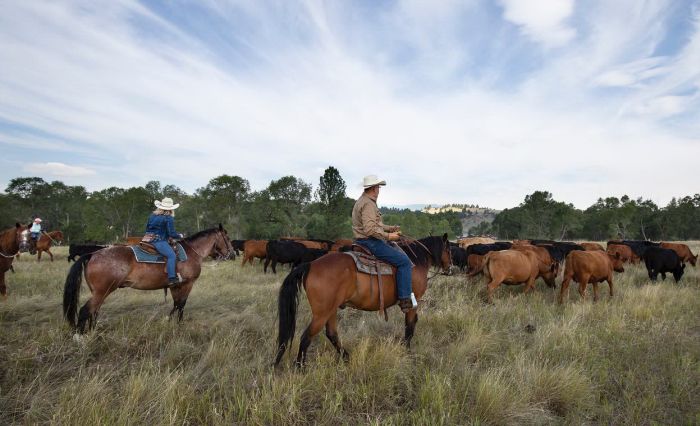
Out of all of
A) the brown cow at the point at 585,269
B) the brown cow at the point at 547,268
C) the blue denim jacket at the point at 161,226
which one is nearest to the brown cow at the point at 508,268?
the brown cow at the point at 585,269

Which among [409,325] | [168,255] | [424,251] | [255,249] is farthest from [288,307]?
[255,249]

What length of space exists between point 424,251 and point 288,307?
2617 mm

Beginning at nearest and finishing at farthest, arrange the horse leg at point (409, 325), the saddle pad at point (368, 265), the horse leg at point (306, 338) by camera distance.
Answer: the horse leg at point (306, 338) → the saddle pad at point (368, 265) → the horse leg at point (409, 325)

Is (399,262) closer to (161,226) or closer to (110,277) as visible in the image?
(161,226)

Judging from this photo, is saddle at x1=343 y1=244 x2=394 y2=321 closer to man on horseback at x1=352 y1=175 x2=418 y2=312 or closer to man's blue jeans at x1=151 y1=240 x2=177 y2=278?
man on horseback at x1=352 y1=175 x2=418 y2=312

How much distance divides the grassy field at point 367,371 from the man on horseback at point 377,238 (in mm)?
767

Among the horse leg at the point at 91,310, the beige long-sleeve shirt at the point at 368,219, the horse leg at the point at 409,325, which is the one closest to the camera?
the beige long-sleeve shirt at the point at 368,219

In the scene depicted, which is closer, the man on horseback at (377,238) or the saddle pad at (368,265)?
the saddle pad at (368,265)

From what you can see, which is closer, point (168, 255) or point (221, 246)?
point (168, 255)

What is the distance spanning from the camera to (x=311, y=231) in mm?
51312

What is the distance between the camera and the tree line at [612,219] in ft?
206

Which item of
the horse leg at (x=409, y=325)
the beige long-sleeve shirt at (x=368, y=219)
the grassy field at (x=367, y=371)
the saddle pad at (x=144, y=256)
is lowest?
the grassy field at (x=367, y=371)

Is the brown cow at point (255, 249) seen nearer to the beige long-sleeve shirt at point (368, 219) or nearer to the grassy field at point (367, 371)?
the grassy field at point (367, 371)

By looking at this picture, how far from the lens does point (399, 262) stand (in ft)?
16.7
